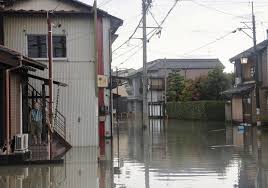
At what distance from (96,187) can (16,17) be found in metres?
13.5

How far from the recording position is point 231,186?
39.8 feet

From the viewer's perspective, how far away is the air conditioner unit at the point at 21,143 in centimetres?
1652

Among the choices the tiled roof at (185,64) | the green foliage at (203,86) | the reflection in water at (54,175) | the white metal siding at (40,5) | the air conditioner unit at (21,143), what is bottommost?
the reflection in water at (54,175)

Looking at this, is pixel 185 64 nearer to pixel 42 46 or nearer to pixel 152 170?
pixel 42 46

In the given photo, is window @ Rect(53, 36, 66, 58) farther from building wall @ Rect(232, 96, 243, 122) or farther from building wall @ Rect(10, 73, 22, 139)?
building wall @ Rect(232, 96, 243, 122)

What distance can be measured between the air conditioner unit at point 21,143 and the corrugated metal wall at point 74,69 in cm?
661

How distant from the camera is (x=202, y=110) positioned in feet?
181

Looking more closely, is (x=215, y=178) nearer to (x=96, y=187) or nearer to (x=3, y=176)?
(x=96, y=187)

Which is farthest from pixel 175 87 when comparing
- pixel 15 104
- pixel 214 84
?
pixel 15 104

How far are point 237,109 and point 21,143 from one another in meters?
35.5

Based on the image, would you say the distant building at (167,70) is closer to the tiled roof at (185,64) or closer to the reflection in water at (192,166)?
the tiled roof at (185,64)

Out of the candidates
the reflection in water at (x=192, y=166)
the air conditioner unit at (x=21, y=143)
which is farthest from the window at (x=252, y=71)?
the air conditioner unit at (x=21, y=143)

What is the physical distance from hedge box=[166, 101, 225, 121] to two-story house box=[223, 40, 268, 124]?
13.3 ft

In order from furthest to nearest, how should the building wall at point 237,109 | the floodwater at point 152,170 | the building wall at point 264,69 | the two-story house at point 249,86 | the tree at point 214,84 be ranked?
the tree at point 214,84
the building wall at point 237,109
the two-story house at point 249,86
the building wall at point 264,69
the floodwater at point 152,170
